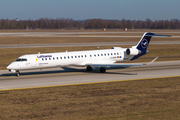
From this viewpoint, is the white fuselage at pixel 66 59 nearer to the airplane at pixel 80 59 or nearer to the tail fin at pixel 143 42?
the airplane at pixel 80 59

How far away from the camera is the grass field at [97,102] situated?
16672mm

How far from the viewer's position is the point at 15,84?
26469 mm

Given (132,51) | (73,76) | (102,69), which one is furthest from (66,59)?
(132,51)

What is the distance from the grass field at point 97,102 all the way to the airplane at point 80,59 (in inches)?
261

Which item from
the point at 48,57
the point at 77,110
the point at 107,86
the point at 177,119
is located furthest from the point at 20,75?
the point at 177,119

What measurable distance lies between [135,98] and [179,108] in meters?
3.75

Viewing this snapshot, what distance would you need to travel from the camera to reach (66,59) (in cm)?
3184

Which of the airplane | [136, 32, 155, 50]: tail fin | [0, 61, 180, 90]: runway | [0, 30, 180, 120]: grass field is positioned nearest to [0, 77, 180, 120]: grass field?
[0, 30, 180, 120]: grass field

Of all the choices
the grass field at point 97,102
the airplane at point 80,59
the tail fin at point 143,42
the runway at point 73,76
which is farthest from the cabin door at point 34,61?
the tail fin at point 143,42

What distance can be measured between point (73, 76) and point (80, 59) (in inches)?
112

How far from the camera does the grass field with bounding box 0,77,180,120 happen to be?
16.7 m

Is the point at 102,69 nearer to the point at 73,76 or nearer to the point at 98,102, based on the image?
the point at 73,76

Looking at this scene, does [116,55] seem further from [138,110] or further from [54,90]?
[138,110]

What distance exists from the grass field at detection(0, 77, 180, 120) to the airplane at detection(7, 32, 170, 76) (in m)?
6.63
